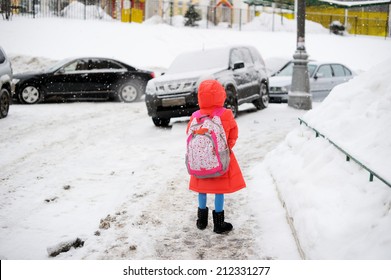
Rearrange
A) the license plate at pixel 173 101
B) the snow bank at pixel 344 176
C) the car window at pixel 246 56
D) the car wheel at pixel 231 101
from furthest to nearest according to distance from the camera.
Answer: the car window at pixel 246 56 → the car wheel at pixel 231 101 → the license plate at pixel 173 101 → the snow bank at pixel 344 176

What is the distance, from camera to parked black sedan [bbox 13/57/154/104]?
13.0 meters

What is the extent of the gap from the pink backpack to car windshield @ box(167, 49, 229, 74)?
6.50 meters

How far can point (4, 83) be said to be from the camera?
10148 mm

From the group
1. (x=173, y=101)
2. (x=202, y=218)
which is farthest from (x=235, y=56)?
(x=202, y=218)

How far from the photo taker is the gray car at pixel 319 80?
43.9ft

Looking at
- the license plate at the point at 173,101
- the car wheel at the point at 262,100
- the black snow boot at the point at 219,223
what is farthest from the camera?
the car wheel at the point at 262,100

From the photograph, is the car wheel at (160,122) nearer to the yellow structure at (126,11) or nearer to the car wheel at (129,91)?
the car wheel at (129,91)

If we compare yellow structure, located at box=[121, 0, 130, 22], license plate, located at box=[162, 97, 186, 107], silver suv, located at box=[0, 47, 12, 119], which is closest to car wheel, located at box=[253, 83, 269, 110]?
license plate, located at box=[162, 97, 186, 107]

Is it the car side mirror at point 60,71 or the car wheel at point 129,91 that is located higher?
the car side mirror at point 60,71

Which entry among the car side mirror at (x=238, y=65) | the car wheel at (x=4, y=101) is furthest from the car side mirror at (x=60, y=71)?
the car side mirror at (x=238, y=65)

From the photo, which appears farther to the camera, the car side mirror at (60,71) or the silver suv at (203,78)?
the car side mirror at (60,71)

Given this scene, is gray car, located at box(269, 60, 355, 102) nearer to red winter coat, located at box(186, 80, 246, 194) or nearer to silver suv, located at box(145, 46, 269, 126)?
silver suv, located at box(145, 46, 269, 126)

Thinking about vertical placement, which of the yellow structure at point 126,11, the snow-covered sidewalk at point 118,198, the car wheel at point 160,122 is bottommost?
the snow-covered sidewalk at point 118,198

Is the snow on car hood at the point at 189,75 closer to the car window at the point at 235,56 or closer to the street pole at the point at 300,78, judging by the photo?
the car window at the point at 235,56
